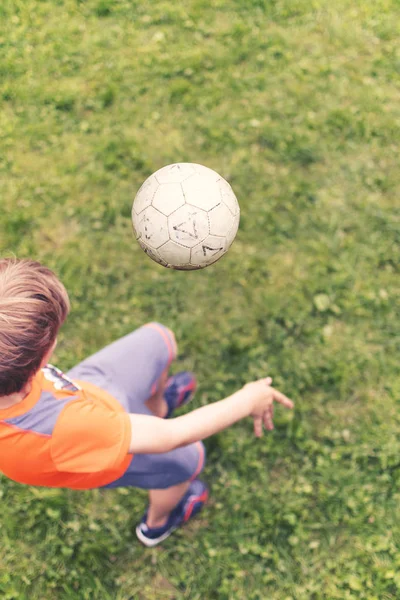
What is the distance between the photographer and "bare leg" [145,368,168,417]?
290 centimetres

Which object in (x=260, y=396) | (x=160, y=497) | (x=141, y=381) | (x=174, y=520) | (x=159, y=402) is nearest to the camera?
(x=260, y=396)

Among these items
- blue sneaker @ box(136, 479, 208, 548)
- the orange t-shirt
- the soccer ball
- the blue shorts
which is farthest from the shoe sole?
the soccer ball

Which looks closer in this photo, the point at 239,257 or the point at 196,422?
the point at 196,422

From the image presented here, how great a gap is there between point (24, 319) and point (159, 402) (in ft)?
4.70

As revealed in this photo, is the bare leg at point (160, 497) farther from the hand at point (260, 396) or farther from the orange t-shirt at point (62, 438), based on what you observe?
the orange t-shirt at point (62, 438)

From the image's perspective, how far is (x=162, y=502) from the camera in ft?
8.81

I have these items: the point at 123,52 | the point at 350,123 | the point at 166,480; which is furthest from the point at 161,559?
the point at 123,52

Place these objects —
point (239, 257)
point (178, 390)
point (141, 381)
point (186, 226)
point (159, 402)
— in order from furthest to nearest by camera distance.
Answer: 1. point (239, 257)
2. point (178, 390)
3. point (159, 402)
4. point (141, 381)
5. point (186, 226)

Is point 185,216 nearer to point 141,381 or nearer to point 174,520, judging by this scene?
point 141,381

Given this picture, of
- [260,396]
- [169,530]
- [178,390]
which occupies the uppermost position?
[260,396]

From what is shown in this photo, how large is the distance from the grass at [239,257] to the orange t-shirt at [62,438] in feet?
3.85

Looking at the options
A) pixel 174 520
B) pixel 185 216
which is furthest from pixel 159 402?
pixel 185 216

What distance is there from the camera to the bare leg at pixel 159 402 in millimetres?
2904

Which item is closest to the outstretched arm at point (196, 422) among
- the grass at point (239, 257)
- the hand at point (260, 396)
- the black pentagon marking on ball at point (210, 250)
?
the hand at point (260, 396)
